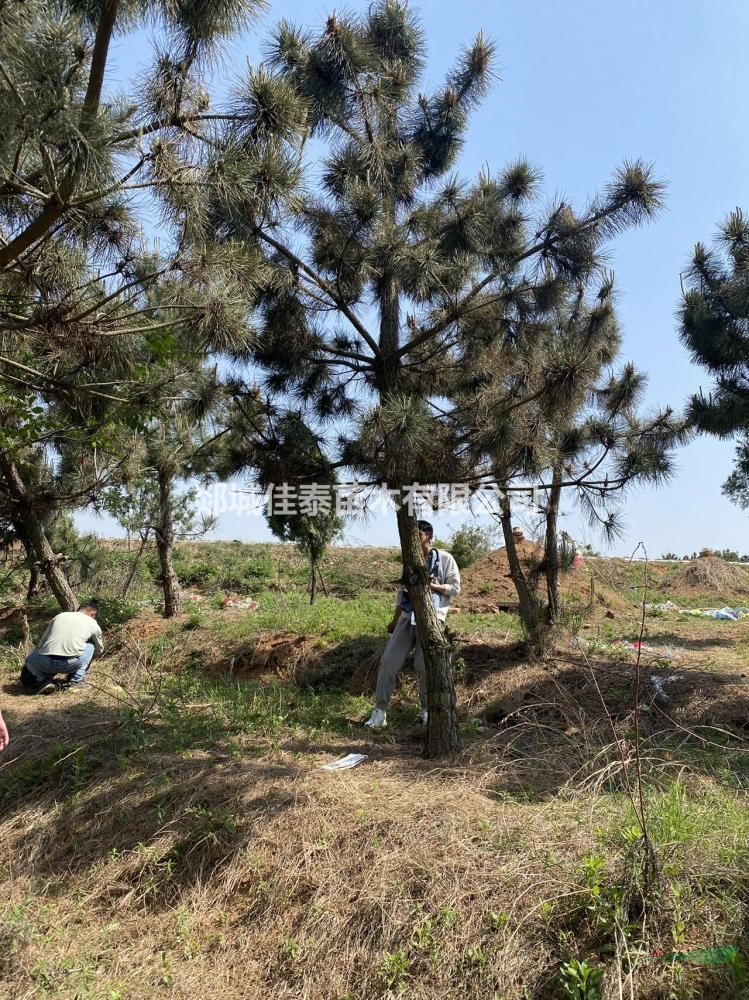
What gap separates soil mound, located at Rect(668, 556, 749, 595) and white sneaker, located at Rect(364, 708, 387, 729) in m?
10.5

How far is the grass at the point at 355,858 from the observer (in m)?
2.40

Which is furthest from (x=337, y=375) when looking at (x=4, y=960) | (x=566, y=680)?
(x=4, y=960)

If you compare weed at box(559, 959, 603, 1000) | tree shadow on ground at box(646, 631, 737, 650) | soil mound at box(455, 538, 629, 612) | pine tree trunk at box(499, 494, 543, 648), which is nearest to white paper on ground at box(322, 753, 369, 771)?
weed at box(559, 959, 603, 1000)

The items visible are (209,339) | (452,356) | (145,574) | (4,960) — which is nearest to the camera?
(4,960)

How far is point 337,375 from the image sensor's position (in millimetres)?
5426

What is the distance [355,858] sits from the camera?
300 cm

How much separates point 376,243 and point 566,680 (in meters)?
3.99

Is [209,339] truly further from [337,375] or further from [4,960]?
[4,960]

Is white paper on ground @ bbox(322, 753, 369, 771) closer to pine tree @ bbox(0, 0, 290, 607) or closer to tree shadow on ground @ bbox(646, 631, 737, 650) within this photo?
pine tree @ bbox(0, 0, 290, 607)

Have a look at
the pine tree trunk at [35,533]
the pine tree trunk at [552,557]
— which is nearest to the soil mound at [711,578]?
the pine tree trunk at [552,557]

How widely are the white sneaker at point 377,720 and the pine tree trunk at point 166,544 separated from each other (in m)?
5.24

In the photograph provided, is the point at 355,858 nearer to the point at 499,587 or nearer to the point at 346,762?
Answer: the point at 346,762

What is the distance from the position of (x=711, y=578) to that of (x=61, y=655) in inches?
498

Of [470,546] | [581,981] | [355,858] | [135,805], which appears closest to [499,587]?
[470,546]
